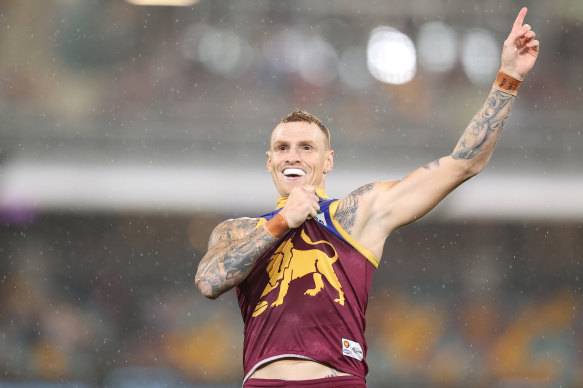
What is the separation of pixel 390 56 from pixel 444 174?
5.21 m

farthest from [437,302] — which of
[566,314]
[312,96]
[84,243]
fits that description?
[84,243]

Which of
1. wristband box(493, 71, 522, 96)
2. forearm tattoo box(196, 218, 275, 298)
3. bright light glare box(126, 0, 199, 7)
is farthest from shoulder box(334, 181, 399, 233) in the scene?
bright light glare box(126, 0, 199, 7)

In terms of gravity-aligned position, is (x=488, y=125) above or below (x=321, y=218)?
above

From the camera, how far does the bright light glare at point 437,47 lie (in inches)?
306

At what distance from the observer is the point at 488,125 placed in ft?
8.48

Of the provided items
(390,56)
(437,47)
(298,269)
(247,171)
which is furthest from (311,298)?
(437,47)

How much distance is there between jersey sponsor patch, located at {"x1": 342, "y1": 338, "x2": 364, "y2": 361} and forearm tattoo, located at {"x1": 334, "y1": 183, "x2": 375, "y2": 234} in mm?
386

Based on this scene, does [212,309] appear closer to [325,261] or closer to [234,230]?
[234,230]

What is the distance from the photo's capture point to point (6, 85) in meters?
7.60

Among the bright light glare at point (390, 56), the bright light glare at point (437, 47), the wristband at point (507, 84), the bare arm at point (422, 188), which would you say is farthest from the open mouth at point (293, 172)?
the bright light glare at point (437, 47)

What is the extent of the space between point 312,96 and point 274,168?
464cm

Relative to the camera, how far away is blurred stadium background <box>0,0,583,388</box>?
23.5 feet

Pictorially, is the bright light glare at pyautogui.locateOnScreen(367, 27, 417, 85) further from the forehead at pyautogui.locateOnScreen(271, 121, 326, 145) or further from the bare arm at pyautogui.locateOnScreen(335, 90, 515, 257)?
the bare arm at pyautogui.locateOnScreen(335, 90, 515, 257)

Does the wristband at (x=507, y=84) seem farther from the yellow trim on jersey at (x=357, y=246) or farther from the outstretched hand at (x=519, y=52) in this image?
the yellow trim on jersey at (x=357, y=246)
